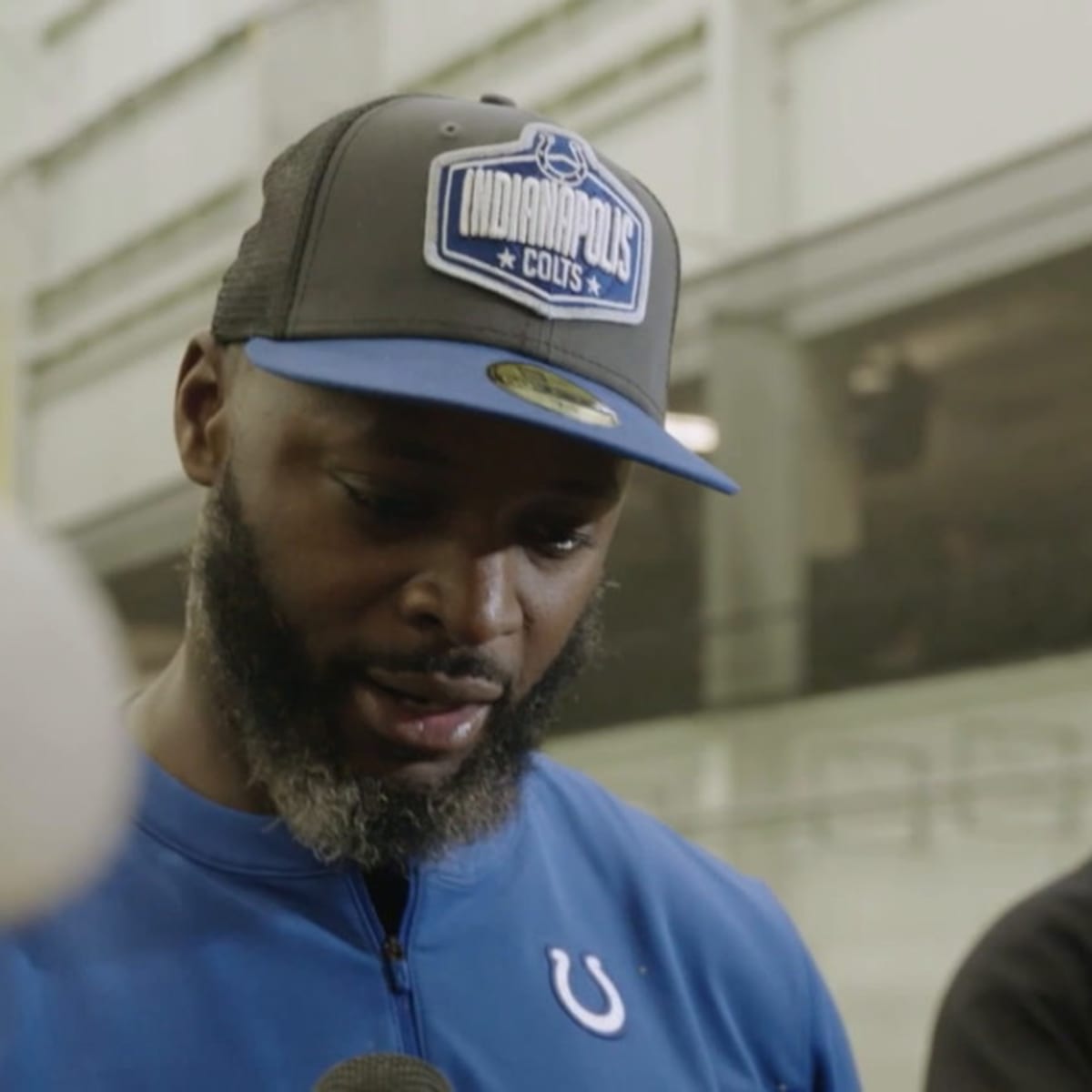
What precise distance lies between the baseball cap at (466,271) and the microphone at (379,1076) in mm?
252

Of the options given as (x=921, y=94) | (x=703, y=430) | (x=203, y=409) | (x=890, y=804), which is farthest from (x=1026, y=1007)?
(x=703, y=430)

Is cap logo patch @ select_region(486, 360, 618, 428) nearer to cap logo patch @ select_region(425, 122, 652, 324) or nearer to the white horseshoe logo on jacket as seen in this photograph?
cap logo patch @ select_region(425, 122, 652, 324)

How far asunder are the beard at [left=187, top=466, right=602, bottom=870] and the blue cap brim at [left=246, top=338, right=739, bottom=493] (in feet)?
0.27

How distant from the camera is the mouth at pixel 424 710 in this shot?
36.2 inches

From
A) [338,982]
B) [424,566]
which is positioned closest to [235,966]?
[338,982]

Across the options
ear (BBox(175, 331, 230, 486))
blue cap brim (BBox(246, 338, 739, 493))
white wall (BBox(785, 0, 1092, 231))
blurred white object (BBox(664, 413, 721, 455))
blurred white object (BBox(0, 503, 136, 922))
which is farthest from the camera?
blurred white object (BBox(664, 413, 721, 455))

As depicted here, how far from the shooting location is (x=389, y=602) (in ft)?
3.03

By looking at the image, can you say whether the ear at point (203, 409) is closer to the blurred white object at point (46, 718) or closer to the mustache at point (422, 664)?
the mustache at point (422, 664)

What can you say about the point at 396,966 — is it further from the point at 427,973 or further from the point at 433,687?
the point at 433,687

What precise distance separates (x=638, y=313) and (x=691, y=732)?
3.49 metres

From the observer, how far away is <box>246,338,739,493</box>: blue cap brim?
900mm

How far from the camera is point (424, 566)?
0.92m

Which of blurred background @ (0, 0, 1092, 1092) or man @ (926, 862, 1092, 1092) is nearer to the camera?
man @ (926, 862, 1092, 1092)

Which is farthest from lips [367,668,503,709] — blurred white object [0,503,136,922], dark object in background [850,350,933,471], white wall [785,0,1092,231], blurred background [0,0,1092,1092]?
dark object in background [850,350,933,471]
